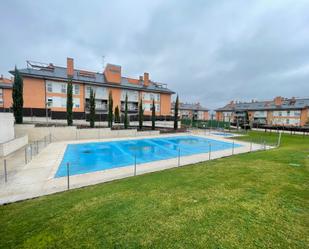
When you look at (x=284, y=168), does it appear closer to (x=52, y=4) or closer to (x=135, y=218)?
(x=135, y=218)

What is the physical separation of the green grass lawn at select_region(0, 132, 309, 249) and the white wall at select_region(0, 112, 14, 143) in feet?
34.8

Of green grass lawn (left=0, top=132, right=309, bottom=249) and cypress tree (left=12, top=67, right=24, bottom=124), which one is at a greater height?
cypress tree (left=12, top=67, right=24, bottom=124)

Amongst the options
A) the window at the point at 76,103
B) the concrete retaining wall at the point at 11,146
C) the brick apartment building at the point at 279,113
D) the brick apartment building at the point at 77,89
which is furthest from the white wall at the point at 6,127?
the brick apartment building at the point at 279,113

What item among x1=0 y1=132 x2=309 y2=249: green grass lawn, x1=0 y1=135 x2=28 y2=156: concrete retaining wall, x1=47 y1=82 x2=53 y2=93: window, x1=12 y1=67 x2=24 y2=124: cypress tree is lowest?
x1=0 y1=135 x2=28 y2=156: concrete retaining wall

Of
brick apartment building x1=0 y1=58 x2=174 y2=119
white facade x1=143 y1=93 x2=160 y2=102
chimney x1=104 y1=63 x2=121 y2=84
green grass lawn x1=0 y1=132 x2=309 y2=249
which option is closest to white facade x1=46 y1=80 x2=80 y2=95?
brick apartment building x1=0 y1=58 x2=174 y2=119

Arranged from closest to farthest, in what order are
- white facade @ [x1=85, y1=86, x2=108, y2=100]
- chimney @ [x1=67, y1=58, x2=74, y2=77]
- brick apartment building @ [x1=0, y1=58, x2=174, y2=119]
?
1. brick apartment building @ [x1=0, y1=58, x2=174, y2=119]
2. chimney @ [x1=67, y1=58, x2=74, y2=77]
3. white facade @ [x1=85, y1=86, x2=108, y2=100]

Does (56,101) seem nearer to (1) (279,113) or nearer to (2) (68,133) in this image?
(2) (68,133)

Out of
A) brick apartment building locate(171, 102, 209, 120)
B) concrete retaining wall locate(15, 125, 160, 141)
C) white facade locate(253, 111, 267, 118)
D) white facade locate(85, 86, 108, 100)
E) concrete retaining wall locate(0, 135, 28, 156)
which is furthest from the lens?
brick apartment building locate(171, 102, 209, 120)

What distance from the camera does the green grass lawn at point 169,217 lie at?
2908 mm

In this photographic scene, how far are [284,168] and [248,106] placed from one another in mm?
59855

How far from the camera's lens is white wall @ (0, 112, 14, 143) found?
40.1 feet

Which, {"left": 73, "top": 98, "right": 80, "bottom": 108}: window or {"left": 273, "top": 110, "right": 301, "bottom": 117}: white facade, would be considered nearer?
{"left": 73, "top": 98, "right": 80, "bottom": 108}: window

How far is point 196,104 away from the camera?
7550 centimetres

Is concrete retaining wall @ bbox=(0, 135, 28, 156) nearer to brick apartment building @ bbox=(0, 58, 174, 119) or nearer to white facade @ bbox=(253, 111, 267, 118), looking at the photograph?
brick apartment building @ bbox=(0, 58, 174, 119)
